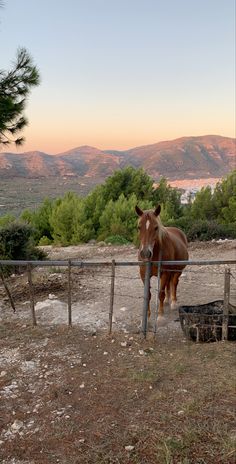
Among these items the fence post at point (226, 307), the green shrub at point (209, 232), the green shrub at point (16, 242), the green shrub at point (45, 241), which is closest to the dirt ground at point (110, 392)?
the fence post at point (226, 307)

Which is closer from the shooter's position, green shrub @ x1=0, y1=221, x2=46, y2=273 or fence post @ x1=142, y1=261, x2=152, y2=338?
fence post @ x1=142, y1=261, x2=152, y2=338

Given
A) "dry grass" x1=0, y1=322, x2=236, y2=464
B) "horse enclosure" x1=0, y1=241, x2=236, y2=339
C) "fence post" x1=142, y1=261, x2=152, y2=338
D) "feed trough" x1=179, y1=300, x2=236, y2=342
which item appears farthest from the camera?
"horse enclosure" x1=0, y1=241, x2=236, y2=339

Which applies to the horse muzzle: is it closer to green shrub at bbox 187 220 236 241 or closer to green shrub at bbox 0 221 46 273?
green shrub at bbox 0 221 46 273

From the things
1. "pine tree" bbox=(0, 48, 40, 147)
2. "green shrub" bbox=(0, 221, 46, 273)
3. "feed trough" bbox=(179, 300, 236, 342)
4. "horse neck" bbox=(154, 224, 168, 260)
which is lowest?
"feed trough" bbox=(179, 300, 236, 342)

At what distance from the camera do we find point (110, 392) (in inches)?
179

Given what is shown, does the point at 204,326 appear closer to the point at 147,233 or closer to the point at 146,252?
the point at 146,252

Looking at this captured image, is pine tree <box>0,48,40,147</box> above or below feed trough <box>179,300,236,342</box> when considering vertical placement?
above

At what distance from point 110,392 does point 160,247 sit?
8.99 feet

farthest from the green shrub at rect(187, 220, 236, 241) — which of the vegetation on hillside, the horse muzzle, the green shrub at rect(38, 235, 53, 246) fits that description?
the horse muzzle

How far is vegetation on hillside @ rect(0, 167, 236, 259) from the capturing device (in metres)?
21.2

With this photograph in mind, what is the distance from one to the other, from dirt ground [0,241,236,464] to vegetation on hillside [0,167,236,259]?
39.9 feet

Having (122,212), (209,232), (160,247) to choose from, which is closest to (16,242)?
(160,247)

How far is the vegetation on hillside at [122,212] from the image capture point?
21188 mm

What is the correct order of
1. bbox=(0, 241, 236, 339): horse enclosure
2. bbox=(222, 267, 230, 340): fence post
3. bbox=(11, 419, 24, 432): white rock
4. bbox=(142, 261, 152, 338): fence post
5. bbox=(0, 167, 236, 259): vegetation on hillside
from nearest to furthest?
1. bbox=(11, 419, 24, 432): white rock
2. bbox=(222, 267, 230, 340): fence post
3. bbox=(142, 261, 152, 338): fence post
4. bbox=(0, 241, 236, 339): horse enclosure
5. bbox=(0, 167, 236, 259): vegetation on hillside
